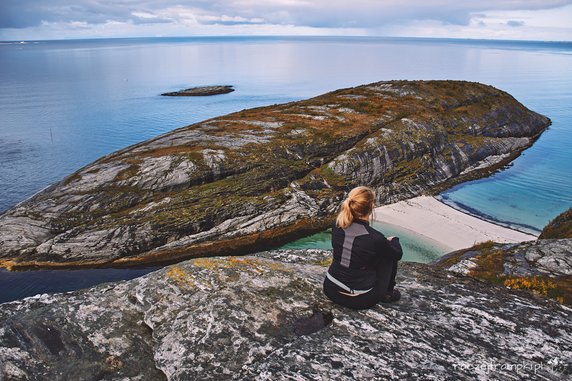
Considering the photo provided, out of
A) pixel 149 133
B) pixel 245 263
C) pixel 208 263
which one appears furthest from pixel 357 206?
pixel 149 133

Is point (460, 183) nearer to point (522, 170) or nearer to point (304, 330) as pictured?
point (522, 170)

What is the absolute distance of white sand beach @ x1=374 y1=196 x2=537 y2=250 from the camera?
3356 centimetres

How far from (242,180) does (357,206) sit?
103ft

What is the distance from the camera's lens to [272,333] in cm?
921

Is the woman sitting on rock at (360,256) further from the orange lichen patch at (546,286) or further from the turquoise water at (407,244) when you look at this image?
the turquoise water at (407,244)

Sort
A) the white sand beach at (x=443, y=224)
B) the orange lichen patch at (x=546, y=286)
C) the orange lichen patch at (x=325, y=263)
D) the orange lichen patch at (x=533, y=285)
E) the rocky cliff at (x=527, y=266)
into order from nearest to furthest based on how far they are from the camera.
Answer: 1. the orange lichen patch at (x=546, y=286)
2. the orange lichen patch at (x=533, y=285)
3. the rocky cliff at (x=527, y=266)
4. the orange lichen patch at (x=325, y=263)
5. the white sand beach at (x=443, y=224)

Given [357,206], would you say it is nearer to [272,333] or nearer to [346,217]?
[346,217]

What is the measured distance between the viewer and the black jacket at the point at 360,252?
28.9ft

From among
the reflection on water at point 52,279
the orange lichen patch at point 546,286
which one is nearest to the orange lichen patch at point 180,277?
the orange lichen patch at point 546,286

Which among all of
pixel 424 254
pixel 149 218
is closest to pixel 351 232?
pixel 424 254

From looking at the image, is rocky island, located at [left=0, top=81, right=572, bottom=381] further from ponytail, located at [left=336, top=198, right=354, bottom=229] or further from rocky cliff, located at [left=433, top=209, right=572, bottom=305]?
ponytail, located at [left=336, top=198, right=354, bottom=229]

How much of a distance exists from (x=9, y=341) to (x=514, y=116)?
81.0 m

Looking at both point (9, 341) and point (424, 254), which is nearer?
point (9, 341)

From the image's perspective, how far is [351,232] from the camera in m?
8.93
